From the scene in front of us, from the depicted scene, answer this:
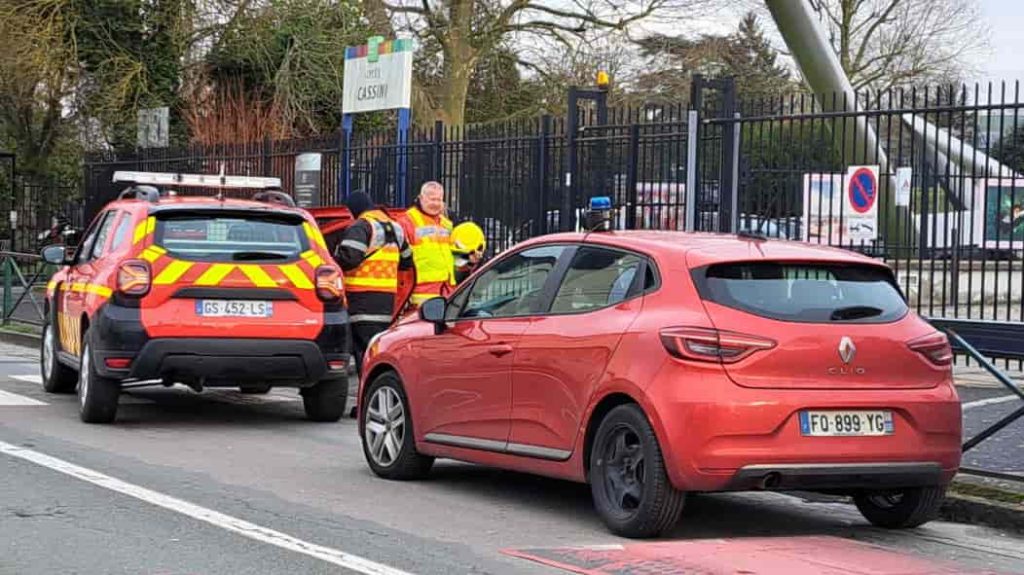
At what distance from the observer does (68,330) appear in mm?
12766

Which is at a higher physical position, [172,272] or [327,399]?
[172,272]

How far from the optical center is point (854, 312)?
7.62 meters

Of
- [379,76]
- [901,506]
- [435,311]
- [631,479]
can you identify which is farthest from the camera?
[379,76]

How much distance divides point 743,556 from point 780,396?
0.75 m

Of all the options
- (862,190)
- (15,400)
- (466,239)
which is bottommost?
(15,400)

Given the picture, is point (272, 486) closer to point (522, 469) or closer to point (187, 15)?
point (522, 469)

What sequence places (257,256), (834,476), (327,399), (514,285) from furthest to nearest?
(327,399), (257,256), (514,285), (834,476)

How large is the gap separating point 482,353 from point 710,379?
1.76 metres

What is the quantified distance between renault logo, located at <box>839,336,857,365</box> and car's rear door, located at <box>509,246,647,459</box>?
99cm

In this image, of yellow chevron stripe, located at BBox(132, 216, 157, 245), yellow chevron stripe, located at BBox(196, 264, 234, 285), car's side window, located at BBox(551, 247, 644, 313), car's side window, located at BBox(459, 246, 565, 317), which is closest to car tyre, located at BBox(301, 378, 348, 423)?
yellow chevron stripe, located at BBox(196, 264, 234, 285)

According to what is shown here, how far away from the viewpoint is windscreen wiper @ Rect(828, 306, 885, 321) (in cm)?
756

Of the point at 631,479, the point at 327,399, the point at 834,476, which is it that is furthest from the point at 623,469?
the point at 327,399

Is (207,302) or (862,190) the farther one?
(862,190)

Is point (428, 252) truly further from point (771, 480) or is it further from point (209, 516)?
point (771, 480)
